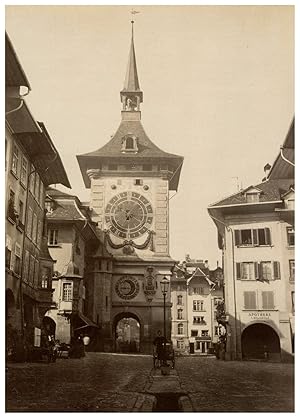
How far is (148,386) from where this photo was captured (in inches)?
497

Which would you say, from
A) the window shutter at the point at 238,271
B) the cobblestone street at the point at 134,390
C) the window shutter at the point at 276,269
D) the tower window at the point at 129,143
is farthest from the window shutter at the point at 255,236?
the tower window at the point at 129,143

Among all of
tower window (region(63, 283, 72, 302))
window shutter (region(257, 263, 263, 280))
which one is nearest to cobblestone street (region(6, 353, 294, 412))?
window shutter (region(257, 263, 263, 280))

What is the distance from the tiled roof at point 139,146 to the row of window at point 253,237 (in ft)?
10.3

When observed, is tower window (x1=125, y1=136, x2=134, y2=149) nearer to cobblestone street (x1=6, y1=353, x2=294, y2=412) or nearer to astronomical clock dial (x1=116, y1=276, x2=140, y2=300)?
astronomical clock dial (x1=116, y1=276, x2=140, y2=300)

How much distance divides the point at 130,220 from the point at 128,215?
0.22 metres

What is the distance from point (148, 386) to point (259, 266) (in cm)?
569

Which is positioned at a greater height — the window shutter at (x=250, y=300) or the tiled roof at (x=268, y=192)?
the tiled roof at (x=268, y=192)

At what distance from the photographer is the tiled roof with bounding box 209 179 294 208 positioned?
13.1 metres

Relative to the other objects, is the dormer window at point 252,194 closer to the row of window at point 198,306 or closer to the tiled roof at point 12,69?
the tiled roof at point 12,69

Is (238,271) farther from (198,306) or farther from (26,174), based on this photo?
(198,306)

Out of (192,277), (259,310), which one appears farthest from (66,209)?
(192,277)

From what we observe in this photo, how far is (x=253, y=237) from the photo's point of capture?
17.0 m

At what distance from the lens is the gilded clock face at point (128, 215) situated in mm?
19111

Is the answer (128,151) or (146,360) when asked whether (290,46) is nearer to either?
(128,151)
